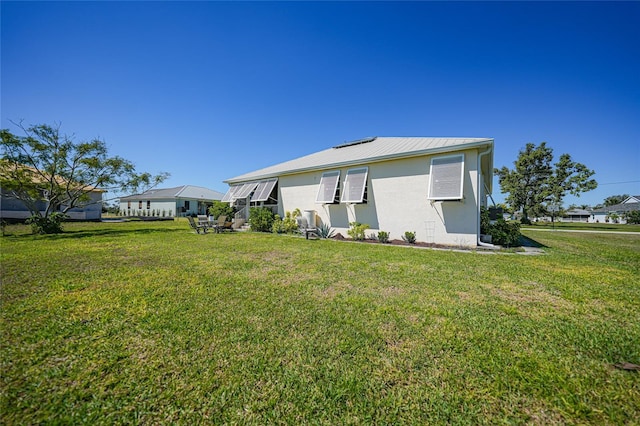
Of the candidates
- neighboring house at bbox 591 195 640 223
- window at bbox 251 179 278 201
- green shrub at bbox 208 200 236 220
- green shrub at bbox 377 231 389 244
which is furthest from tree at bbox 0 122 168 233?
neighboring house at bbox 591 195 640 223

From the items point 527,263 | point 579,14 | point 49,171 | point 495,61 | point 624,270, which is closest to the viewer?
point 624,270

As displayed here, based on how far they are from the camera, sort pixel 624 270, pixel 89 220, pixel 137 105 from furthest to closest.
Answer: pixel 89 220 → pixel 137 105 → pixel 624 270

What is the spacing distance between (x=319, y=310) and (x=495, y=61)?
15.6m

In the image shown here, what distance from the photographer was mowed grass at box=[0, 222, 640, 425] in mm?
1861

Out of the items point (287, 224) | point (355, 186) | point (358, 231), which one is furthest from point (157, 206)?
point (358, 231)

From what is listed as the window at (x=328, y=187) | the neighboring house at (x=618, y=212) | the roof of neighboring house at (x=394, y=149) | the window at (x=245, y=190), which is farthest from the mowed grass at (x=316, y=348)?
the neighboring house at (x=618, y=212)

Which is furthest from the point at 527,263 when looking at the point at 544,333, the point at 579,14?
the point at 579,14

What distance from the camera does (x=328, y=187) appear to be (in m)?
13.0

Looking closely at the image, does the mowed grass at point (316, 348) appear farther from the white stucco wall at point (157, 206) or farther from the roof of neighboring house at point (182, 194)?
the roof of neighboring house at point (182, 194)

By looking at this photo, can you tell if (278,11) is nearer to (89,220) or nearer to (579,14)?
(579,14)

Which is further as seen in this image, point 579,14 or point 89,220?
point 89,220

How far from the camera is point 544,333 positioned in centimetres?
300

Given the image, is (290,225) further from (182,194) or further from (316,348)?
(182,194)

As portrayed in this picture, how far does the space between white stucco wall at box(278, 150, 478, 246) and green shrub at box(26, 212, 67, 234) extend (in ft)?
50.4
